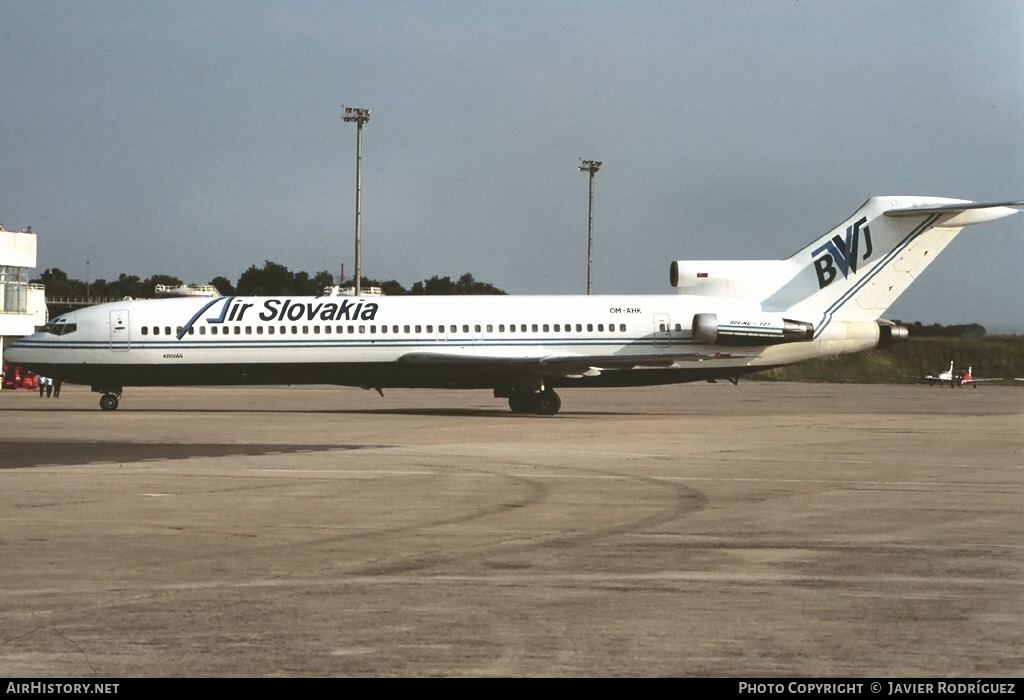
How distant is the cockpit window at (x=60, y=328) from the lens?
36.6 metres

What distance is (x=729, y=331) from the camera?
35.9 meters

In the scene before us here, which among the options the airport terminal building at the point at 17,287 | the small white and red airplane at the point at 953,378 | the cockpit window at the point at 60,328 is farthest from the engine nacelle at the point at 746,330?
the airport terminal building at the point at 17,287

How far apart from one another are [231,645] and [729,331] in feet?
96.8

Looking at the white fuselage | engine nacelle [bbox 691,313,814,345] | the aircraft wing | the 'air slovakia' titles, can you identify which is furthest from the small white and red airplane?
the 'air slovakia' titles

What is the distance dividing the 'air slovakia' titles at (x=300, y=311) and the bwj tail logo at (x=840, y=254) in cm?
1348

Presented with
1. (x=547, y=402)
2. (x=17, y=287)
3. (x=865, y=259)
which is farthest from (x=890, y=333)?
(x=17, y=287)

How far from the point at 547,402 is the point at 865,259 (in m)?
10.6

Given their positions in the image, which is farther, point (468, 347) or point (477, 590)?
point (468, 347)

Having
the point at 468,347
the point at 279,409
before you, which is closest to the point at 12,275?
the point at 279,409

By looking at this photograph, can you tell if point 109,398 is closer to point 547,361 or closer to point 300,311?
point 300,311

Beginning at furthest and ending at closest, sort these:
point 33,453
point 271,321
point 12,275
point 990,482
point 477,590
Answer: point 12,275
point 271,321
point 33,453
point 990,482
point 477,590

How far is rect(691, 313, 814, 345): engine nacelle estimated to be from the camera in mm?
Result: 35844

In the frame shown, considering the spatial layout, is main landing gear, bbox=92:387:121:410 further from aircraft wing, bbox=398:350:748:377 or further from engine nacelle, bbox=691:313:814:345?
engine nacelle, bbox=691:313:814:345

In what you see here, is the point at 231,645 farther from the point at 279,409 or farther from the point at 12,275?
the point at 12,275
